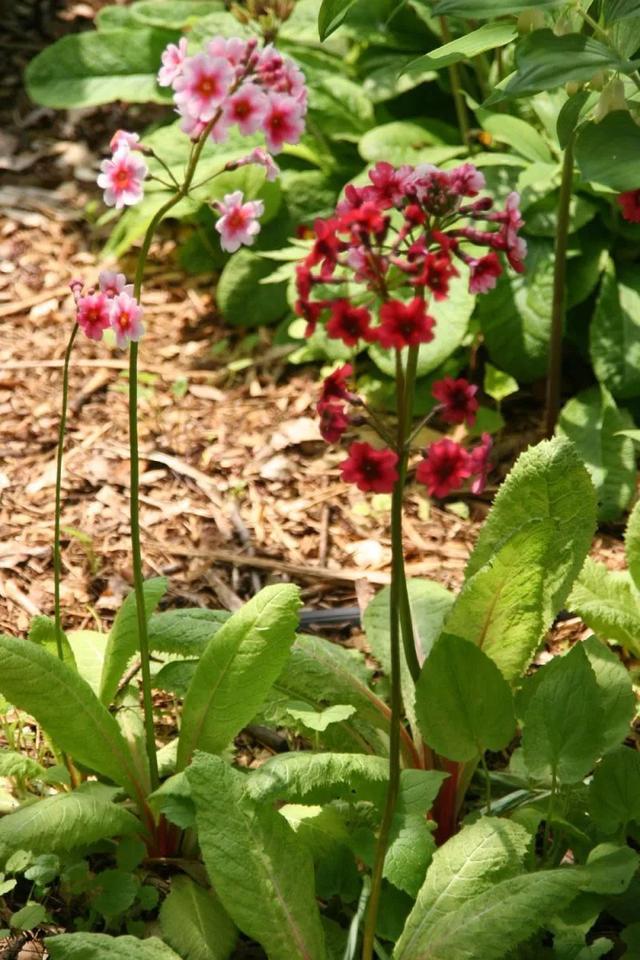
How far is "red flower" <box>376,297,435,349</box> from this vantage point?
58.6 inches

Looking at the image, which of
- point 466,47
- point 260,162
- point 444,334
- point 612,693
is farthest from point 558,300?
point 260,162

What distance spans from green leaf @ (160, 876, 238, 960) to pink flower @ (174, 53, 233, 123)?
1286 millimetres

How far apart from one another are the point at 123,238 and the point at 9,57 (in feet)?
5.04

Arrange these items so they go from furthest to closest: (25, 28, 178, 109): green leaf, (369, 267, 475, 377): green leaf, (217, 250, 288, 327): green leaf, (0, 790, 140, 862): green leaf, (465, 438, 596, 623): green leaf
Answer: (25, 28, 178, 109): green leaf, (217, 250, 288, 327): green leaf, (369, 267, 475, 377): green leaf, (465, 438, 596, 623): green leaf, (0, 790, 140, 862): green leaf

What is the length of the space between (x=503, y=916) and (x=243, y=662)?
618mm

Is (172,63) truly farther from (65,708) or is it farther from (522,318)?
(522,318)

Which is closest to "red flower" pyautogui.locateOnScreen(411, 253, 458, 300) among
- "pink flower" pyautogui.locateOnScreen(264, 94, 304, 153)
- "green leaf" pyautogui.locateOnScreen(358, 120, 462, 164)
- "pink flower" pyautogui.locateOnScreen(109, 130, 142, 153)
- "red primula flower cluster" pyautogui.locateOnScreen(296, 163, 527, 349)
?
"red primula flower cluster" pyautogui.locateOnScreen(296, 163, 527, 349)

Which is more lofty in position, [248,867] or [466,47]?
[466,47]

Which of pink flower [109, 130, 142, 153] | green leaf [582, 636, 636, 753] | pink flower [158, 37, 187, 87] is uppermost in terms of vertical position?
pink flower [158, 37, 187, 87]

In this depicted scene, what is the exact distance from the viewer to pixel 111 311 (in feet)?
5.82

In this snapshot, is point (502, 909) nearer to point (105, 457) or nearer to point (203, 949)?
point (203, 949)

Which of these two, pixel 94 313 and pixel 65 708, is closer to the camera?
pixel 94 313

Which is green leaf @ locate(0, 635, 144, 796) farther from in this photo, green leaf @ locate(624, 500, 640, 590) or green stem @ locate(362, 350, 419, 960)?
green leaf @ locate(624, 500, 640, 590)

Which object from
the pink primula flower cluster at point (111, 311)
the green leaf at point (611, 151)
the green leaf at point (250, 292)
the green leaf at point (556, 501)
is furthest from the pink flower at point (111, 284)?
the green leaf at point (250, 292)
